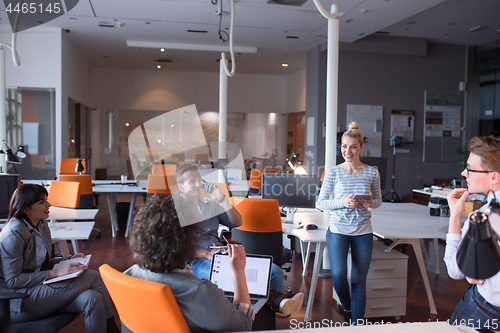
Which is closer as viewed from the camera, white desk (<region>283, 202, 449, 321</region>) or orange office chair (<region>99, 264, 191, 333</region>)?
orange office chair (<region>99, 264, 191, 333</region>)

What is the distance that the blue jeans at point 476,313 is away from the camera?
144cm

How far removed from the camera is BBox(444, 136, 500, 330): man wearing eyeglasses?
1350mm

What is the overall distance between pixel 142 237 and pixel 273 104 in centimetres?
1214

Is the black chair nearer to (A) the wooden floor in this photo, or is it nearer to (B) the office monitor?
(A) the wooden floor

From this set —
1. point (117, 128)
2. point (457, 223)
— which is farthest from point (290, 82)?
point (457, 223)

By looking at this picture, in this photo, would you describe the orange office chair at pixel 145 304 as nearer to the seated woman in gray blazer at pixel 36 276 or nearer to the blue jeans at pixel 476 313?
the seated woman in gray blazer at pixel 36 276

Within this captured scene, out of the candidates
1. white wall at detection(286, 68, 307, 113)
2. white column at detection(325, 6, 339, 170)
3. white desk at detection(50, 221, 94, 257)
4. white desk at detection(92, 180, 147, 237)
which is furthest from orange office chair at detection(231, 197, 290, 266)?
white wall at detection(286, 68, 307, 113)

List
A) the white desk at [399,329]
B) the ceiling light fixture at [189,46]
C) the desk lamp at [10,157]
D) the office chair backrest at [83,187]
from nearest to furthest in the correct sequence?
the white desk at [399,329]
the desk lamp at [10,157]
the office chair backrest at [83,187]
the ceiling light fixture at [189,46]

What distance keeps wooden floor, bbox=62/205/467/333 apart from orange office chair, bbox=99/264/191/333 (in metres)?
1.76

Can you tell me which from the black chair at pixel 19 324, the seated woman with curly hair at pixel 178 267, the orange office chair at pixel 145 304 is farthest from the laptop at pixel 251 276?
the black chair at pixel 19 324

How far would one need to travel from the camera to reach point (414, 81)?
9156 millimetres

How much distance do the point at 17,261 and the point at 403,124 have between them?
353 inches

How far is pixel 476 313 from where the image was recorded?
4.93 ft

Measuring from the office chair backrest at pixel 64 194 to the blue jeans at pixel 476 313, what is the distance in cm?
352
